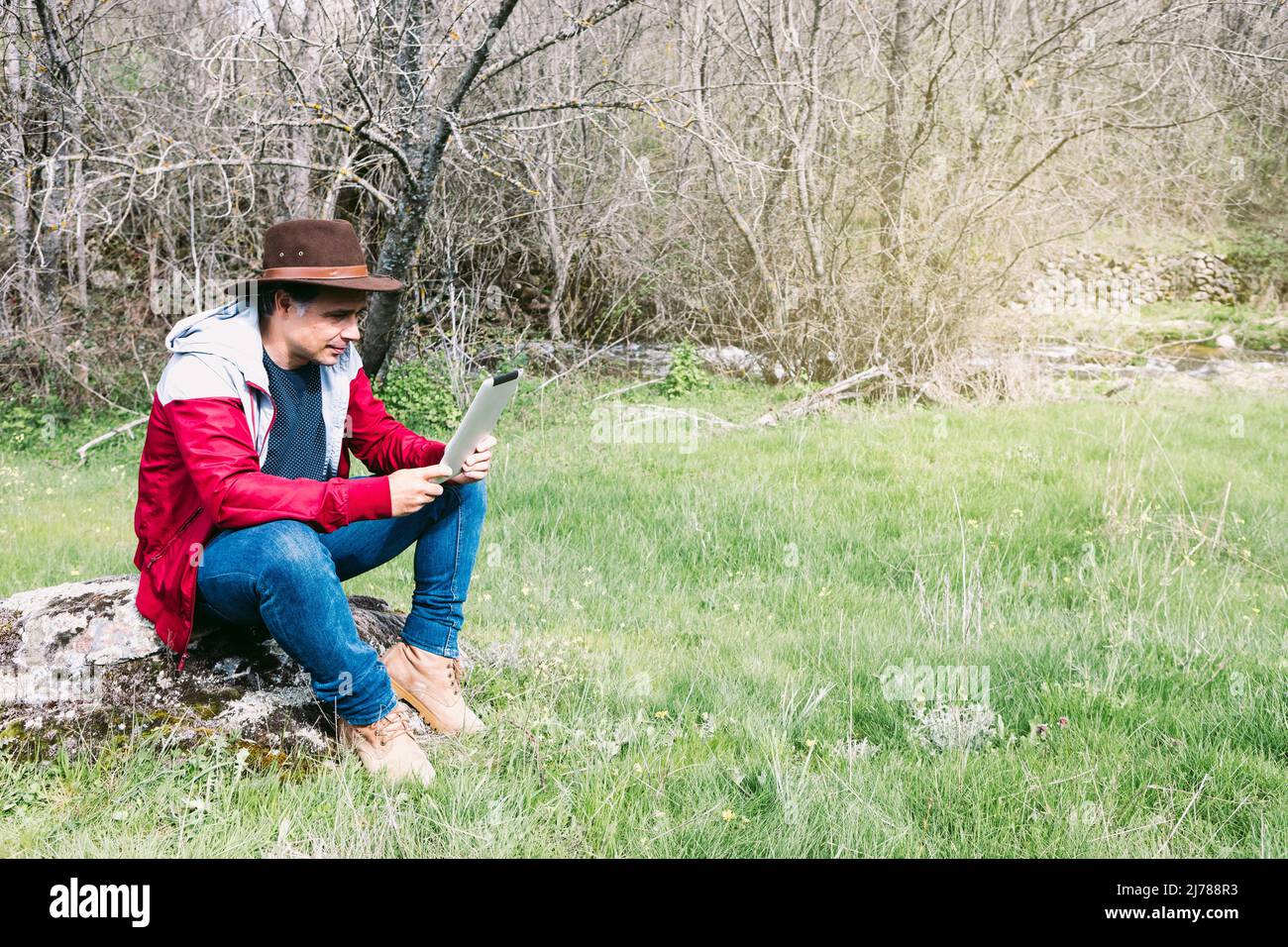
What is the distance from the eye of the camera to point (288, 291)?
2.79 m

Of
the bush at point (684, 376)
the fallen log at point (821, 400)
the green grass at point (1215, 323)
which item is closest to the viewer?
the fallen log at point (821, 400)

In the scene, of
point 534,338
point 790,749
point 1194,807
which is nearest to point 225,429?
point 790,749

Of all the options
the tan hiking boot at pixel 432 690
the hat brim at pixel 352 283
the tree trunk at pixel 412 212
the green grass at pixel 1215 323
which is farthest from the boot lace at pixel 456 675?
the green grass at pixel 1215 323

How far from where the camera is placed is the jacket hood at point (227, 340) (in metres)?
2.60

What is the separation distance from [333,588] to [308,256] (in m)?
0.97

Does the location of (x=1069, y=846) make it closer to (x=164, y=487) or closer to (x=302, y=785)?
(x=302, y=785)

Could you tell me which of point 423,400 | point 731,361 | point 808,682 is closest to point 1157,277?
point 731,361

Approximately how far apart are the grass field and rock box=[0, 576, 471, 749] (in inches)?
4.5

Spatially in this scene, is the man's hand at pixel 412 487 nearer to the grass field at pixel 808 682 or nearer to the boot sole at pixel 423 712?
the boot sole at pixel 423 712

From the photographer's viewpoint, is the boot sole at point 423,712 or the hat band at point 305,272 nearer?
the hat band at point 305,272

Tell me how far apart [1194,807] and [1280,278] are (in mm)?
19405

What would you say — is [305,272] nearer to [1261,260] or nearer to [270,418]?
[270,418]

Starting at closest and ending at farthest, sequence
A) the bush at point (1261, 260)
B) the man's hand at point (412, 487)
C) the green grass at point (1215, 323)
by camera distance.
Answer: the man's hand at point (412, 487)
the green grass at point (1215, 323)
the bush at point (1261, 260)

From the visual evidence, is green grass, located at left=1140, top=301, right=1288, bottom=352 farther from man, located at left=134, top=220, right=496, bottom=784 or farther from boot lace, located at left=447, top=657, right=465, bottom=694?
man, located at left=134, top=220, right=496, bottom=784
